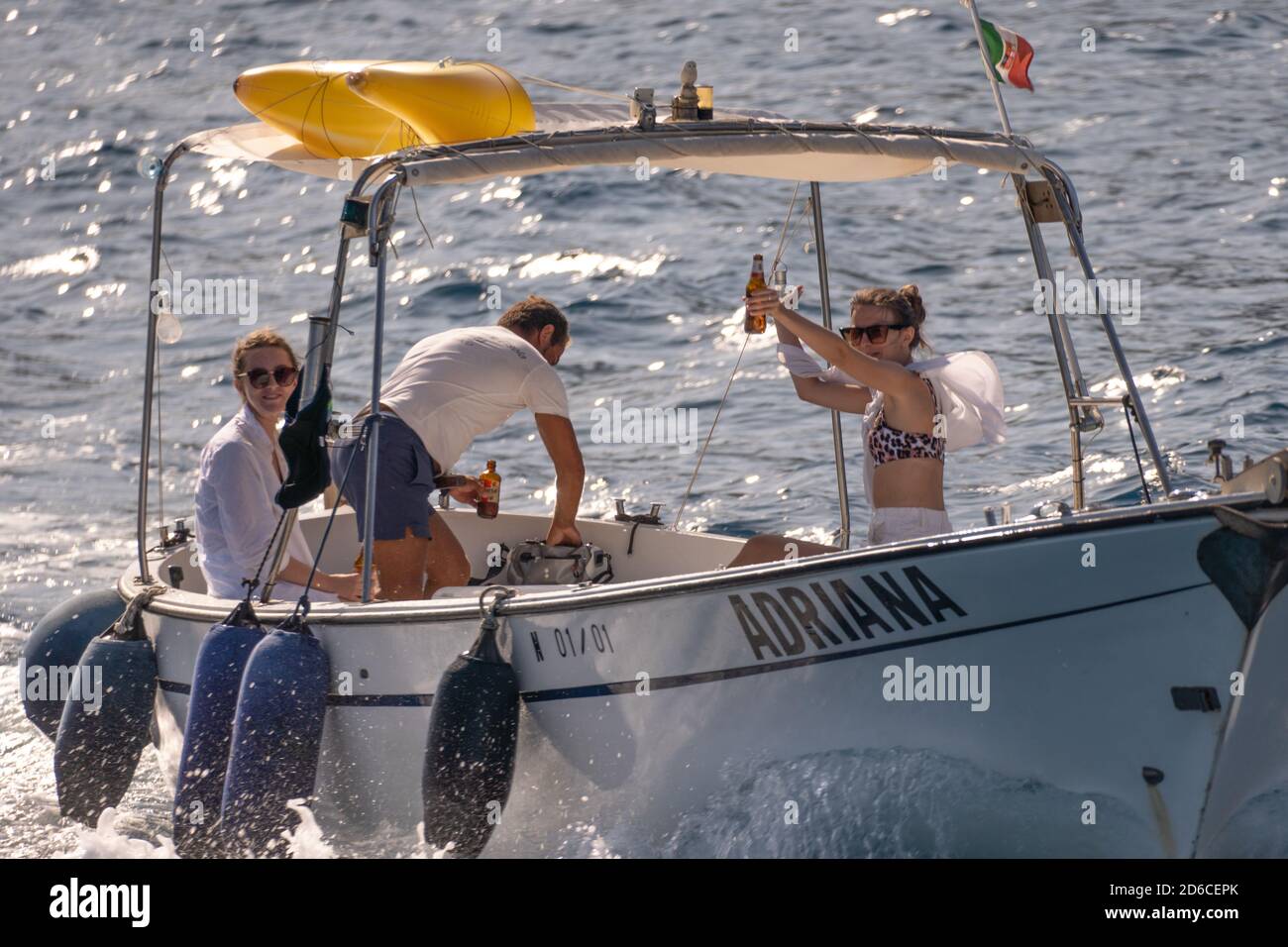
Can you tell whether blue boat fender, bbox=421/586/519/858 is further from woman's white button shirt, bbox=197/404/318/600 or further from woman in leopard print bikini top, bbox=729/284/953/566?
woman's white button shirt, bbox=197/404/318/600

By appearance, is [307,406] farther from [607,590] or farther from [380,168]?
[607,590]

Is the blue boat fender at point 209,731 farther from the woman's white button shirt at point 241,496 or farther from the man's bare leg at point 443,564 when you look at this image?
the man's bare leg at point 443,564

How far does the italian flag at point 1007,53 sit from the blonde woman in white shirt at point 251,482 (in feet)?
8.60

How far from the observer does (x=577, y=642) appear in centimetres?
506

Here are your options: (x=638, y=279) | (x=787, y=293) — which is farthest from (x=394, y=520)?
(x=638, y=279)

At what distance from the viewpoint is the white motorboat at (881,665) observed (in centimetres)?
443

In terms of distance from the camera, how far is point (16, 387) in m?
14.1

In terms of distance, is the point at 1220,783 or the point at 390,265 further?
the point at 390,265

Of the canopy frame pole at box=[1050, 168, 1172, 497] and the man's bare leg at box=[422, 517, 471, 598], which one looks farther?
the man's bare leg at box=[422, 517, 471, 598]

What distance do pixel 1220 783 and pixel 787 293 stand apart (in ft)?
6.23

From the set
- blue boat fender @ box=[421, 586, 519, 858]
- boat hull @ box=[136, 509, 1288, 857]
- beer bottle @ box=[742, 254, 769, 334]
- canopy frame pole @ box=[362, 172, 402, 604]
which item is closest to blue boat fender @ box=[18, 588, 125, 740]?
canopy frame pole @ box=[362, 172, 402, 604]

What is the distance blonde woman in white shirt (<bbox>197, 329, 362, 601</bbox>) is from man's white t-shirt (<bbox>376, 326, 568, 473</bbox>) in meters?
0.40

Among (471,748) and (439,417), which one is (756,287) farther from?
(471,748)

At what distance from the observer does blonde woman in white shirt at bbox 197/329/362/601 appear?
5949 millimetres
